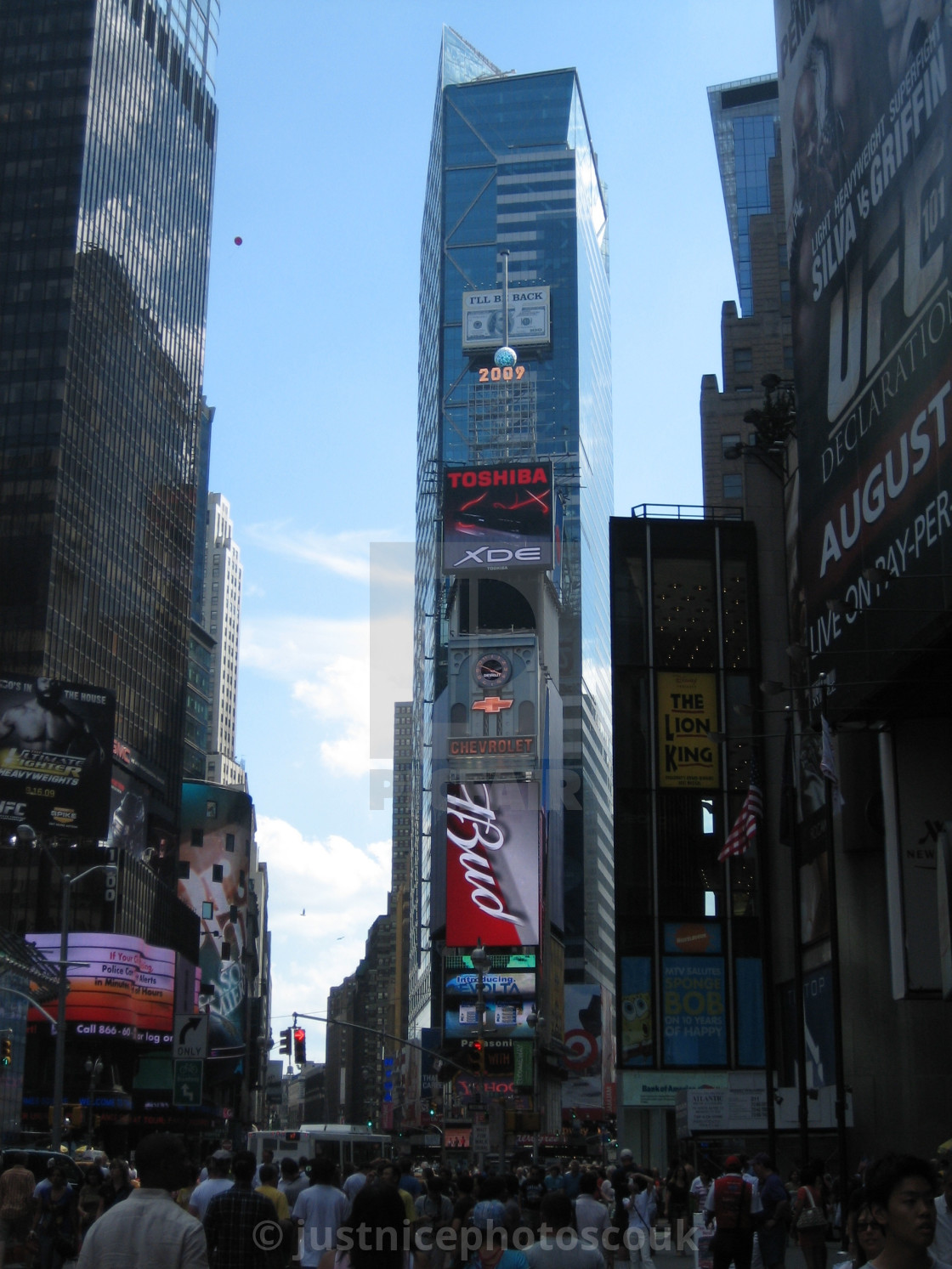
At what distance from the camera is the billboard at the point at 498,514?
468 feet

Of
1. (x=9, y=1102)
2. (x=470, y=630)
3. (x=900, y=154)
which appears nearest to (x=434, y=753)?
(x=470, y=630)

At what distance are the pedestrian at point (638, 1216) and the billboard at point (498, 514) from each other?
387 ft

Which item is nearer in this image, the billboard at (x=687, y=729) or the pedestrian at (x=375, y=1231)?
the pedestrian at (x=375, y=1231)

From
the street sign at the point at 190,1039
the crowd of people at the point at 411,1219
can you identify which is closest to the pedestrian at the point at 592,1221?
the crowd of people at the point at 411,1219

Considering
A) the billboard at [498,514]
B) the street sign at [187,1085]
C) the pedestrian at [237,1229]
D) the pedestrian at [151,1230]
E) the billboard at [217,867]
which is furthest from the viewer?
the billboard at [217,867]

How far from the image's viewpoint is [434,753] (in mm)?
152000

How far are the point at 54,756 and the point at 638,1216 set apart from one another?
2916 inches

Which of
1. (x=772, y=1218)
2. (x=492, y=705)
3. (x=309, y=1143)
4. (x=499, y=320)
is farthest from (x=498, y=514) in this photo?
(x=772, y=1218)

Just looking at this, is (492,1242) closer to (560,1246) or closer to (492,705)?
(560,1246)

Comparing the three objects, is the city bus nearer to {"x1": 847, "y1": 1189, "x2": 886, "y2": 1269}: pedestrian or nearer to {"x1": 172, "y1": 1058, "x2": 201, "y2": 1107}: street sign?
{"x1": 172, "y1": 1058, "x2": 201, "y2": 1107}: street sign

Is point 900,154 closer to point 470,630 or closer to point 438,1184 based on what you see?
point 438,1184

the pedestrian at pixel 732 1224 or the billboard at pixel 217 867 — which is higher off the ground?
the billboard at pixel 217 867

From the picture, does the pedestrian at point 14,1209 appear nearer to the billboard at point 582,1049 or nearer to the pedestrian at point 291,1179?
the pedestrian at point 291,1179

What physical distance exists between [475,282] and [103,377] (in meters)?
81.1
